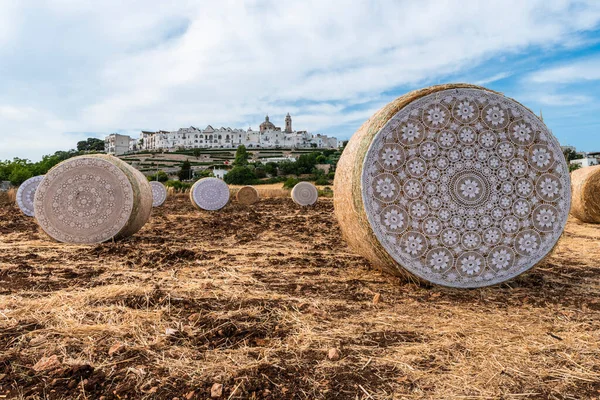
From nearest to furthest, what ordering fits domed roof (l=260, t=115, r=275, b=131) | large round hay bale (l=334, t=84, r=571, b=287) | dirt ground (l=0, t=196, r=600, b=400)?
dirt ground (l=0, t=196, r=600, b=400), large round hay bale (l=334, t=84, r=571, b=287), domed roof (l=260, t=115, r=275, b=131)

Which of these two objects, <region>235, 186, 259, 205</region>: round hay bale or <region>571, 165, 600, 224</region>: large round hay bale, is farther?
<region>235, 186, 259, 205</region>: round hay bale

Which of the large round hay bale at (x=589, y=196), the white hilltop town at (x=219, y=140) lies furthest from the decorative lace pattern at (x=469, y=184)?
the white hilltop town at (x=219, y=140)

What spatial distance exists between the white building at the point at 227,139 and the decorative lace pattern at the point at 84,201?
102360 millimetres

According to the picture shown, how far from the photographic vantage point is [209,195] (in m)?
16.6

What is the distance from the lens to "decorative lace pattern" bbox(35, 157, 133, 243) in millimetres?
7562

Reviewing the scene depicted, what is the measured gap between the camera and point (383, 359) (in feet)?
9.12

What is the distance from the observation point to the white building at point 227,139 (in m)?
111

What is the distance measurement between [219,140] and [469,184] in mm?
111225

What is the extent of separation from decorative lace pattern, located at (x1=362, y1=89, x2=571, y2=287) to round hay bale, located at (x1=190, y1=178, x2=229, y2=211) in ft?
41.9

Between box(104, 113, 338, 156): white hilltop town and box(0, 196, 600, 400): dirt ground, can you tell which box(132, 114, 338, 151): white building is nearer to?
box(104, 113, 338, 156): white hilltop town

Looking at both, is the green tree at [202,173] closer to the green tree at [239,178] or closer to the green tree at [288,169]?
the green tree at [239,178]

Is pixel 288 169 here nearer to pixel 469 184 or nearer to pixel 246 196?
pixel 246 196

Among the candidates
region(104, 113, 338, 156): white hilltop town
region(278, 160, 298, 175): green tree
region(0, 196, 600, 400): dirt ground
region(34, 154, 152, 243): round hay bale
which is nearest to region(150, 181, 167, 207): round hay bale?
A: region(34, 154, 152, 243): round hay bale

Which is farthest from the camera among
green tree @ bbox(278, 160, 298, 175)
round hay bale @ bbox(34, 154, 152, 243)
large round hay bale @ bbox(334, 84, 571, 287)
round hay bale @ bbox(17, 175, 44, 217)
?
green tree @ bbox(278, 160, 298, 175)
